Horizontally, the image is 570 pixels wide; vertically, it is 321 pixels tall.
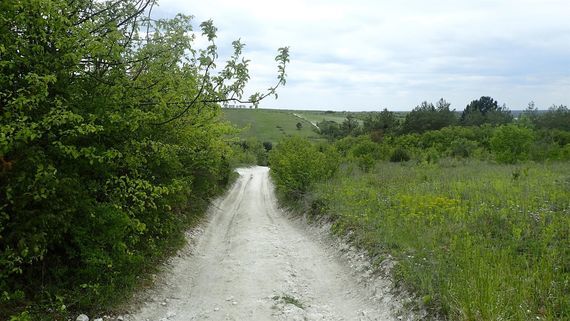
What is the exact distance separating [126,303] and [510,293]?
607 centimetres

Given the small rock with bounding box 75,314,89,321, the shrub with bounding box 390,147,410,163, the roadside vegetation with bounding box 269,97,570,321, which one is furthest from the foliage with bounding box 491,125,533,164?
the small rock with bounding box 75,314,89,321

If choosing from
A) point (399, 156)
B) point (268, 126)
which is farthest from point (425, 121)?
point (268, 126)

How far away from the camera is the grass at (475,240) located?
18.8 feet

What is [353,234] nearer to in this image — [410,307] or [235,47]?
[410,307]

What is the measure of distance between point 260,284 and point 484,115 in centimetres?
8507

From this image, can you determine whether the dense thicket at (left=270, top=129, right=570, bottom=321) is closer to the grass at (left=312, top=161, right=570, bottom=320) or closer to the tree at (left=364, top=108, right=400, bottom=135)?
the grass at (left=312, top=161, right=570, bottom=320)

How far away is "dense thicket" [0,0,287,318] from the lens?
5.47m

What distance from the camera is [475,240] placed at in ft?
27.1

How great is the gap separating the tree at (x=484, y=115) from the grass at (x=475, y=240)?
204ft

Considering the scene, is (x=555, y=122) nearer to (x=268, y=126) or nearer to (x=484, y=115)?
(x=484, y=115)

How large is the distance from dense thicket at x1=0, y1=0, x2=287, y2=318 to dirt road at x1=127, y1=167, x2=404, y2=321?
1100 millimetres

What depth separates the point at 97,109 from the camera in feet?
21.1

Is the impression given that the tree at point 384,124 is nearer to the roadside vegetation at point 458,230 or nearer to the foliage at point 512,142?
the foliage at point 512,142

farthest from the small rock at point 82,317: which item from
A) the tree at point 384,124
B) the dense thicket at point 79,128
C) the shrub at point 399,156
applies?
the tree at point 384,124
